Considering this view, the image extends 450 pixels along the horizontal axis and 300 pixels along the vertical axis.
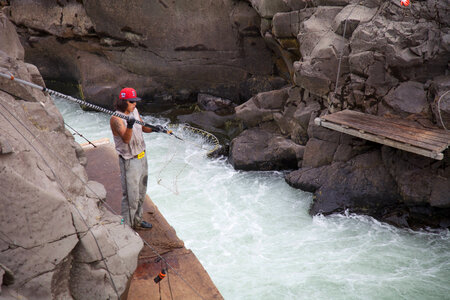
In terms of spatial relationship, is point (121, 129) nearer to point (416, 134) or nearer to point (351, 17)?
point (416, 134)

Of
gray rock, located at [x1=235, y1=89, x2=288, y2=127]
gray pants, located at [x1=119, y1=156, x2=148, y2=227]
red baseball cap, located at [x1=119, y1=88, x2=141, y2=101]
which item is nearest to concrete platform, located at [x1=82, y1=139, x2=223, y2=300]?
gray pants, located at [x1=119, y1=156, x2=148, y2=227]

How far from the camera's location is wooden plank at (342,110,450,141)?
22.1ft

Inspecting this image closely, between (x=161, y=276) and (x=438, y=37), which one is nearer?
(x=161, y=276)

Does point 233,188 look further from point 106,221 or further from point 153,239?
point 106,221

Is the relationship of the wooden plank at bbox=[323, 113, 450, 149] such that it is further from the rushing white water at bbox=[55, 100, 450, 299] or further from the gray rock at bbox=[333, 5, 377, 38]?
the rushing white water at bbox=[55, 100, 450, 299]

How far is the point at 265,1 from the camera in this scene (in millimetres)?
9297

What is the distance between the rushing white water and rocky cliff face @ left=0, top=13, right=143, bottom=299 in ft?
8.90

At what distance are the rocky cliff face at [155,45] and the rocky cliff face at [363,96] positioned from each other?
191 centimetres

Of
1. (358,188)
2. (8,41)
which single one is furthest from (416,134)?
(8,41)

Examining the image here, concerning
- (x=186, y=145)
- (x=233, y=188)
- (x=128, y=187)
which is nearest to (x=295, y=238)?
(x=233, y=188)

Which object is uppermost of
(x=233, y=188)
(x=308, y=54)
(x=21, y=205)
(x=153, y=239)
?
(x=308, y=54)

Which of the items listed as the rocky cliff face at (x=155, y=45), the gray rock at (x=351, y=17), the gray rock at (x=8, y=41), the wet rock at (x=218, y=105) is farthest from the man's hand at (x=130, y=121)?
the wet rock at (x=218, y=105)

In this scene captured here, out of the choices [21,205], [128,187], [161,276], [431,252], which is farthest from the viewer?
[431,252]

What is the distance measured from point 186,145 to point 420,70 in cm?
599
